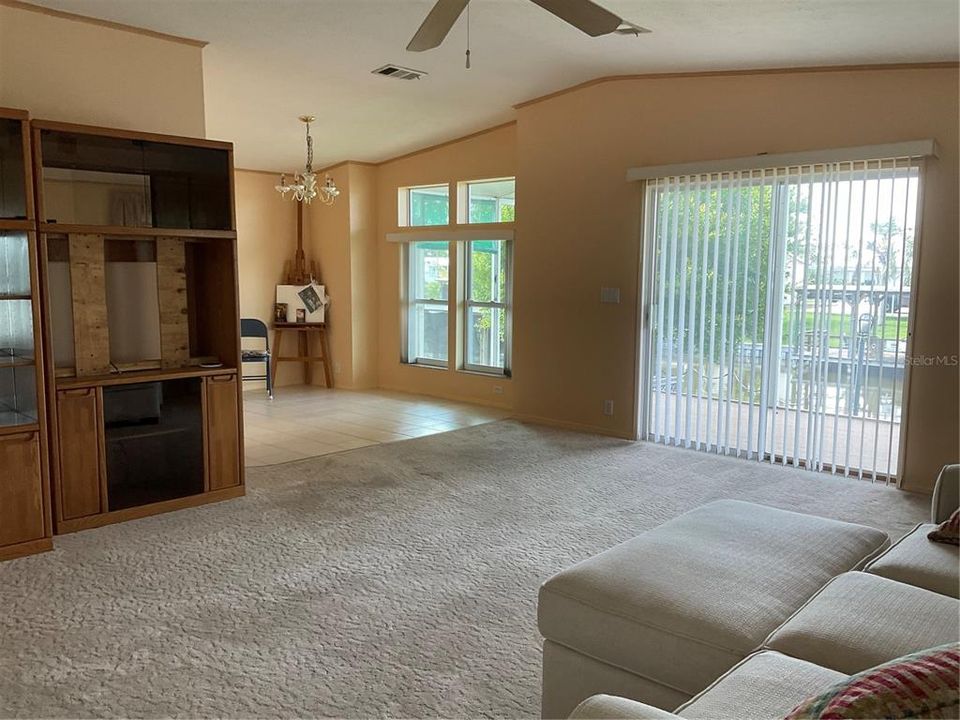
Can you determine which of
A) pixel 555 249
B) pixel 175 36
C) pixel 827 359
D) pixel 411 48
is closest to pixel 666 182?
pixel 555 249

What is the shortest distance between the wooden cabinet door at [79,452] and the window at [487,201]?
14.4 feet

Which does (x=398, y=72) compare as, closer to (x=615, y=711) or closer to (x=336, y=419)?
(x=336, y=419)

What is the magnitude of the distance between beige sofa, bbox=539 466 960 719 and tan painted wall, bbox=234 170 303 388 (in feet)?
22.6

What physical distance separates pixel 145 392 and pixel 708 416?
150 inches

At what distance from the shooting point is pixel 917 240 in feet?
14.6

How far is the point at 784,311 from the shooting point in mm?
4996

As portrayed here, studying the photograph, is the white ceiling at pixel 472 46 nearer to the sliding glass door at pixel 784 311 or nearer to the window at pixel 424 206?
the sliding glass door at pixel 784 311

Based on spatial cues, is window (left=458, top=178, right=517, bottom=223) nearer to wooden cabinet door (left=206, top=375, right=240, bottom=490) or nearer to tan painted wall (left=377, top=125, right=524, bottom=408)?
tan painted wall (left=377, top=125, right=524, bottom=408)

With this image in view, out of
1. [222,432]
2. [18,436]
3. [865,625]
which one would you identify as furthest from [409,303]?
[865,625]

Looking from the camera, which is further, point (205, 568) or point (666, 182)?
point (666, 182)

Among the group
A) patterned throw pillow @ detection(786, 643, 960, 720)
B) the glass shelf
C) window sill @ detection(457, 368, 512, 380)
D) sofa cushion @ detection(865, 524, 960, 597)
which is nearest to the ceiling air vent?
the glass shelf

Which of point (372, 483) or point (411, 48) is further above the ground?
point (411, 48)

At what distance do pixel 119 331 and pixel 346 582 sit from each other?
210cm

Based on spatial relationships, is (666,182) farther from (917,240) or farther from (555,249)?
(917,240)
